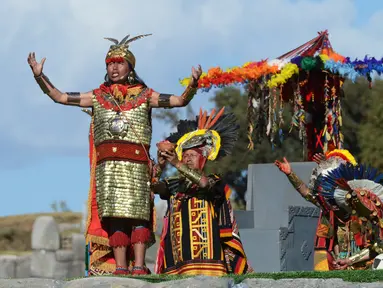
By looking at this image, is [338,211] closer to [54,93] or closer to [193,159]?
[193,159]

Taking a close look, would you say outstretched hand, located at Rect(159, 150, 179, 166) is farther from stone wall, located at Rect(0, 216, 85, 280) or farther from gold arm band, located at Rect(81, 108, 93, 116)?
stone wall, located at Rect(0, 216, 85, 280)

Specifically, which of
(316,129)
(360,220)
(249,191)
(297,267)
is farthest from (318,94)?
(360,220)

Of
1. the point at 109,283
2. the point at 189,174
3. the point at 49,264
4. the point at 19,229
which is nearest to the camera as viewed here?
the point at 109,283

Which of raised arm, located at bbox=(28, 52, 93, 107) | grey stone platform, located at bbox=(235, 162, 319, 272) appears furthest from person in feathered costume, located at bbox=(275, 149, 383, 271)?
grey stone platform, located at bbox=(235, 162, 319, 272)

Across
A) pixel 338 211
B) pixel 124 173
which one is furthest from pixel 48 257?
pixel 124 173

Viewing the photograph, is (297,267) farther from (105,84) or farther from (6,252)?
(6,252)

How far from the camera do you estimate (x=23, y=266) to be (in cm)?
2922

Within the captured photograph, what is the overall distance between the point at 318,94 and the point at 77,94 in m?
8.33

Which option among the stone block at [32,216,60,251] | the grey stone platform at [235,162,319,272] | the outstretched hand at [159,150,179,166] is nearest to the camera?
the outstretched hand at [159,150,179,166]

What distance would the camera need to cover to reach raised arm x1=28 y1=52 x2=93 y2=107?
37.6 ft

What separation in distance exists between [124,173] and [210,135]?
93cm

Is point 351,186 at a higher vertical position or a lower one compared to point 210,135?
lower

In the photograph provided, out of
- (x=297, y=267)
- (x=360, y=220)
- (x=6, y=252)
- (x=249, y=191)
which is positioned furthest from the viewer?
(x=6, y=252)

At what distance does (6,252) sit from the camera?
107 feet
